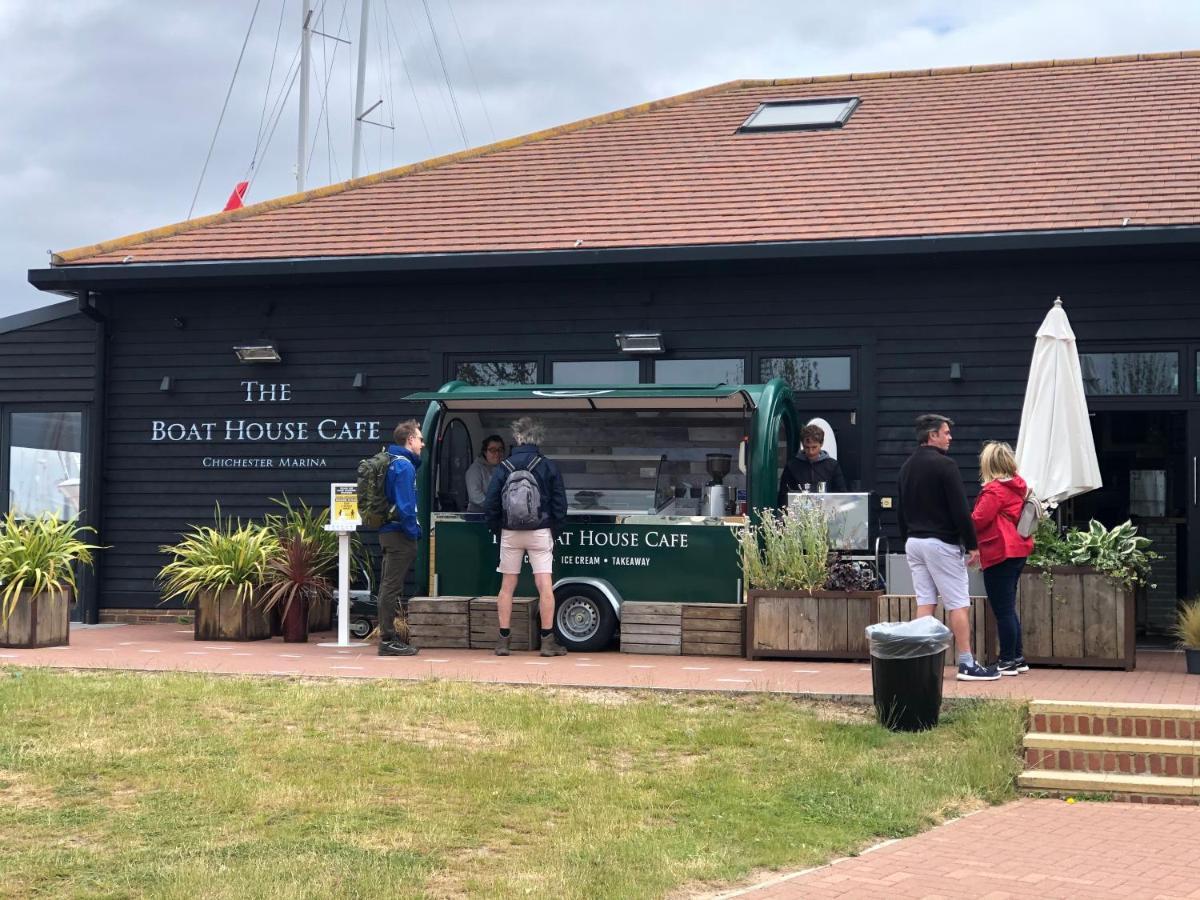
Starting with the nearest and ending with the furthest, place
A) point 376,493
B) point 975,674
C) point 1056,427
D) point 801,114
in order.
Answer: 1. point 975,674
2. point 1056,427
3. point 376,493
4. point 801,114

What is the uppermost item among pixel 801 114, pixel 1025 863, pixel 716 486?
pixel 801 114

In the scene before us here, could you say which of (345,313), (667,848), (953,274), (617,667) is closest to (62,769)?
(667,848)

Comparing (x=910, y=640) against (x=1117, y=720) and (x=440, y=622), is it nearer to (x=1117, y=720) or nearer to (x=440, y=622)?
(x=1117, y=720)

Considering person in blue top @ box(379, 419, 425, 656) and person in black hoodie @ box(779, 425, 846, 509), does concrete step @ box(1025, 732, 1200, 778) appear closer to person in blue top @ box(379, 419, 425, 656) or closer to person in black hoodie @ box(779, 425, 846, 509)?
person in black hoodie @ box(779, 425, 846, 509)

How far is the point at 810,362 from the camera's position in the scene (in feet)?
42.0

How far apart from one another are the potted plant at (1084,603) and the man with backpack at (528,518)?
11.2 ft

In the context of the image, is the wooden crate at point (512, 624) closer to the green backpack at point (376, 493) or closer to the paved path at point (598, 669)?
the paved path at point (598, 669)

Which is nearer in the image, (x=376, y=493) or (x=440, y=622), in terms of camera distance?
(x=376, y=493)

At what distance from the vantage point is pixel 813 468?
1184 centimetres

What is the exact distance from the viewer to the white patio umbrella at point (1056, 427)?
10406mm

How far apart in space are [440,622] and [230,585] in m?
1.99

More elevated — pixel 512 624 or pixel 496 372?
pixel 496 372

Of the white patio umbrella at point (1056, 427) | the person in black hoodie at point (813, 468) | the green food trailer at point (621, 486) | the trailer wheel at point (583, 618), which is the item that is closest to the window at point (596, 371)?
the green food trailer at point (621, 486)

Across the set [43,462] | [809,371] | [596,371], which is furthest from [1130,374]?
[43,462]
